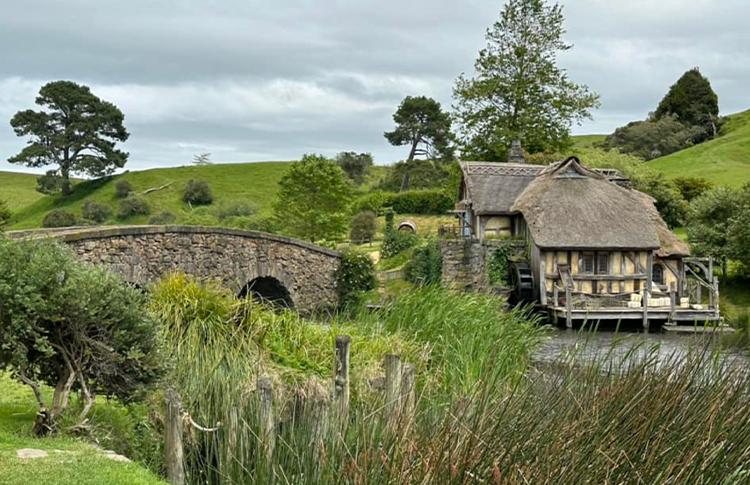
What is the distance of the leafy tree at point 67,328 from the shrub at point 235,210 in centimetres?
3531

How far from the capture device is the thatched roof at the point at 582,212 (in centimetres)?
2386

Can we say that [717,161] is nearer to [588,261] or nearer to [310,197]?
[588,261]

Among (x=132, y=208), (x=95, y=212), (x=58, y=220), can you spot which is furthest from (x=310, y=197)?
(x=132, y=208)

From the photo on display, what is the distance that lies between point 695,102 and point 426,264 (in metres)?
44.4

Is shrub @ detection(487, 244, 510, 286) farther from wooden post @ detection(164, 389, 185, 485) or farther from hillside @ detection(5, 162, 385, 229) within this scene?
wooden post @ detection(164, 389, 185, 485)

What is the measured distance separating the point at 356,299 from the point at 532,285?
21.9ft

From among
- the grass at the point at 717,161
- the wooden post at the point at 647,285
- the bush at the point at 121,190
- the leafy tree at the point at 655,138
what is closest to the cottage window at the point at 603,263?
the wooden post at the point at 647,285

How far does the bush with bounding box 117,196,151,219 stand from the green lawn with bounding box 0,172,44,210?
10.5 meters

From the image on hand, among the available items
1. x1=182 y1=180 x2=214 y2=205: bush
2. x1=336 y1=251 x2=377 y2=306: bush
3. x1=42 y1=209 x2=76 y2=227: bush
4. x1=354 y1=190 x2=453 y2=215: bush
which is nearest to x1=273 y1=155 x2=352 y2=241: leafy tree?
x1=354 y1=190 x2=453 y2=215: bush

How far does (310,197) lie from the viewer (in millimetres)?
31859

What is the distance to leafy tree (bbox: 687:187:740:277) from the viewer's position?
26.1m

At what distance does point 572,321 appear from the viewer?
22844mm

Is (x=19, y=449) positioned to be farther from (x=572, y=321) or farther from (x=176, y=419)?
(x=572, y=321)

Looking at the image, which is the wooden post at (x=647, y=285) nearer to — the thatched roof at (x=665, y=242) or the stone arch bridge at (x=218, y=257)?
the thatched roof at (x=665, y=242)
